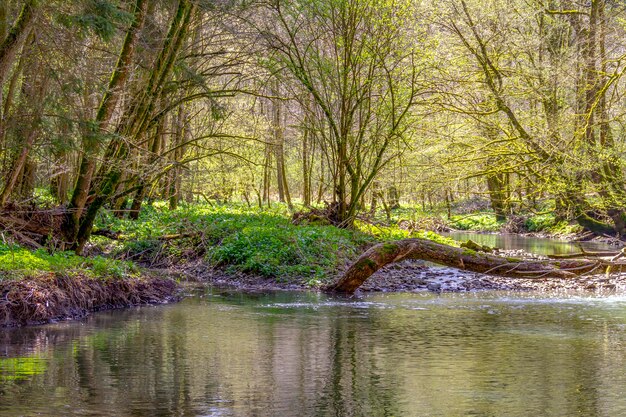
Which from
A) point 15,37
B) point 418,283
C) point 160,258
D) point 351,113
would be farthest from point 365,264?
point 351,113

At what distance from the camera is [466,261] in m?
12.7

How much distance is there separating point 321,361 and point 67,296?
489 centimetres

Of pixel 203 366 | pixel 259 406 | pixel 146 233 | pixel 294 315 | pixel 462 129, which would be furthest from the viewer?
pixel 462 129

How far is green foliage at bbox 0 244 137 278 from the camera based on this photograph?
459 inches

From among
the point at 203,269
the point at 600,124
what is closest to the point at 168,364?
the point at 203,269

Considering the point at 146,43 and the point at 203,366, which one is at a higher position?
the point at 146,43

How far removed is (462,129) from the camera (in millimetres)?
22594

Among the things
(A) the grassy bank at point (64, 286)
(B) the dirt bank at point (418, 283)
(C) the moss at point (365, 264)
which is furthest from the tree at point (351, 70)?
(A) the grassy bank at point (64, 286)

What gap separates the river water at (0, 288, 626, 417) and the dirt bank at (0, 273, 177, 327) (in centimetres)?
38

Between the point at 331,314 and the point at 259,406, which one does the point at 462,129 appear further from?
the point at 259,406

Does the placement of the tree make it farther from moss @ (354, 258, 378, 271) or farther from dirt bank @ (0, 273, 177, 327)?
dirt bank @ (0, 273, 177, 327)

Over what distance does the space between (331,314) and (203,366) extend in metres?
4.04

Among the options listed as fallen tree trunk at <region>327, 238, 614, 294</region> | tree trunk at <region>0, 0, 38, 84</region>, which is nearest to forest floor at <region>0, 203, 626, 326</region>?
fallen tree trunk at <region>327, 238, 614, 294</region>

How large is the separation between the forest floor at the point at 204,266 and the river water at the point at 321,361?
0.70 meters
